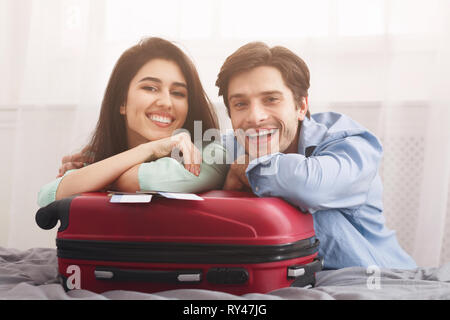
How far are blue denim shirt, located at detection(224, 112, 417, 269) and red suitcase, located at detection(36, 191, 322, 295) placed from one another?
0.07 metres

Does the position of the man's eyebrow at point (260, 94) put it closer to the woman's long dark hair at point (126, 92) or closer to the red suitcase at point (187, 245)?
the woman's long dark hair at point (126, 92)

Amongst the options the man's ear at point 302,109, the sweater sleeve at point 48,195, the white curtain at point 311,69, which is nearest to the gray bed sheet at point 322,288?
the sweater sleeve at point 48,195

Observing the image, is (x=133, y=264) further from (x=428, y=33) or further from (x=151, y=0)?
(x=428, y=33)

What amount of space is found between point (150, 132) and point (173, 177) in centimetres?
22

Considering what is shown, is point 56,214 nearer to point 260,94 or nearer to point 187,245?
point 187,245

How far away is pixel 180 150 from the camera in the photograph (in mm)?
1020

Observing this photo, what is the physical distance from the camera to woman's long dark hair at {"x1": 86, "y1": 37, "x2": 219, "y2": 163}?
1145 mm

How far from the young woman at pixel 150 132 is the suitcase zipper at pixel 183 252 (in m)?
0.20

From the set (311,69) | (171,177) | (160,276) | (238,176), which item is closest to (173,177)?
(171,177)

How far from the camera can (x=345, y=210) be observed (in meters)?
0.98

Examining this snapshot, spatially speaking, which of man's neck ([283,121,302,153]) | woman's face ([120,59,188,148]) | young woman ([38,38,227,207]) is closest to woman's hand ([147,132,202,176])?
young woman ([38,38,227,207])

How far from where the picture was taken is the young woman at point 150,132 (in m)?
0.98
